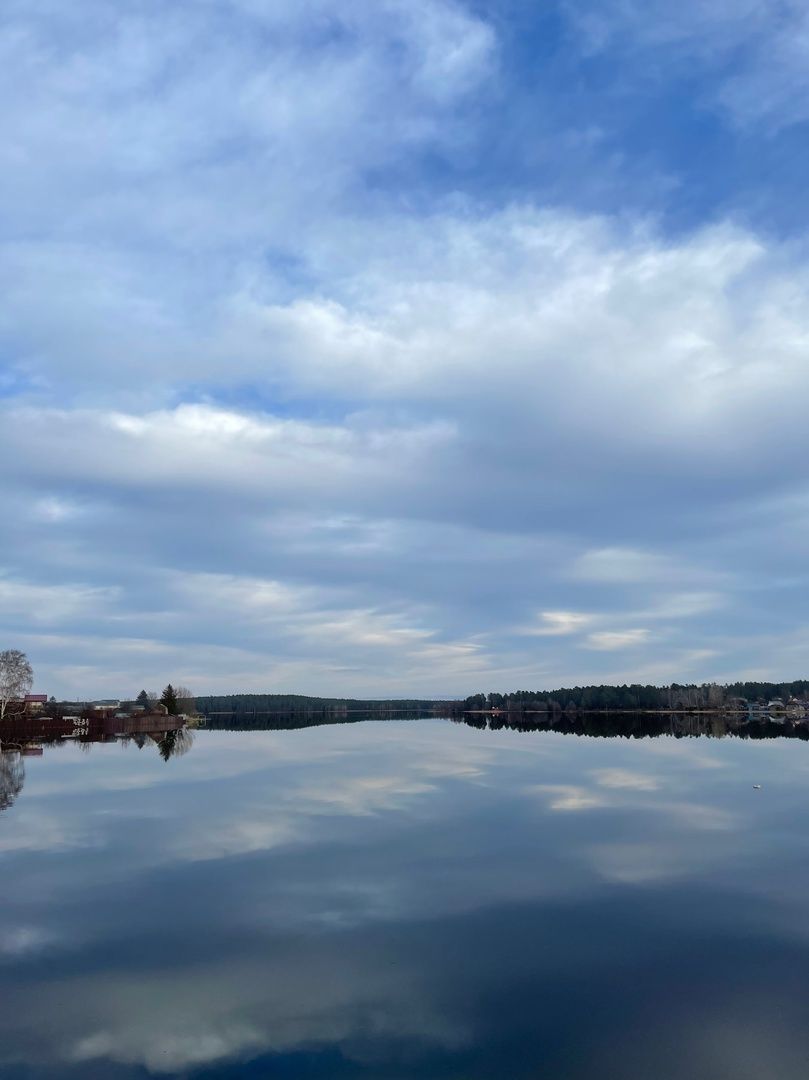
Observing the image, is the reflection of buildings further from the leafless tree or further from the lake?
the lake

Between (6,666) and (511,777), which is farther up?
(6,666)

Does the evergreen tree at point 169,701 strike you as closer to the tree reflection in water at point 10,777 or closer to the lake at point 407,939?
the tree reflection in water at point 10,777

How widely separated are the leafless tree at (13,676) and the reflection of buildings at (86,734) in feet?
13.1

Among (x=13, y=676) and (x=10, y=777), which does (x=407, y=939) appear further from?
(x=13, y=676)

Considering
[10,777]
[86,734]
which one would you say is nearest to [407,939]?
[10,777]

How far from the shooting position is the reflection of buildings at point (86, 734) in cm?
7550

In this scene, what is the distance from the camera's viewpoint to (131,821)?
104 feet

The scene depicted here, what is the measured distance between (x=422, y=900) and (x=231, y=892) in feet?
16.7

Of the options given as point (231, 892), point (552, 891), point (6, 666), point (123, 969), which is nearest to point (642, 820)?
point (552, 891)

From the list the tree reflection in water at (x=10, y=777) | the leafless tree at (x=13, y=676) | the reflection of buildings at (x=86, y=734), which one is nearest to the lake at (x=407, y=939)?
the tree reflection in water at (x=10, y=777)

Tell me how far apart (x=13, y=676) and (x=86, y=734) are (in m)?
17.1

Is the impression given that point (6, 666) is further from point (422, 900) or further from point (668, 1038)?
point (668, 1038)

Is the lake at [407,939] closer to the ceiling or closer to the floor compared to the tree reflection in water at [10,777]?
closer to the ceiling

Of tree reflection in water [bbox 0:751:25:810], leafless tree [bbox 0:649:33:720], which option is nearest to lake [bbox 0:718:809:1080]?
tree reflection in water [bbox 0:751:25:810]
